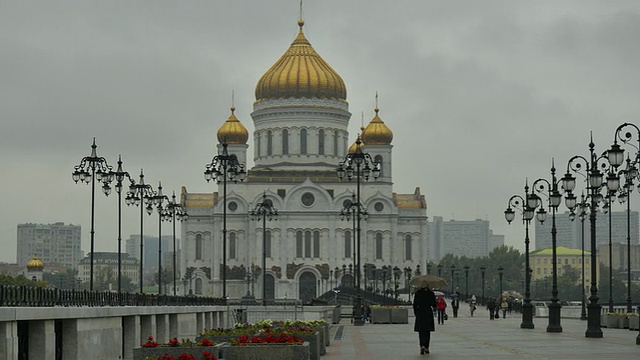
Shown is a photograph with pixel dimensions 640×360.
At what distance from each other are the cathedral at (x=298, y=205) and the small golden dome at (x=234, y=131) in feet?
0.30

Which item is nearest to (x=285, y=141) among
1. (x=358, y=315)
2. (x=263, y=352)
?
(x=358, y=315)

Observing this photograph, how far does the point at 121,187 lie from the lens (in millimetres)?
45281

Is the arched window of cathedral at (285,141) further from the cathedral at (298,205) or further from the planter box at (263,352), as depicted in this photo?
the planter box at (263,352)

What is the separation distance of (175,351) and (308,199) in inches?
4271

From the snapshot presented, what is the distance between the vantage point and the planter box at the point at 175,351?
20.9 meters

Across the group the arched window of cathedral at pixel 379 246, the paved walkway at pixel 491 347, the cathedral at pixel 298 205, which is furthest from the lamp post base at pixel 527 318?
the arched window of cathedral at pixel 379 246

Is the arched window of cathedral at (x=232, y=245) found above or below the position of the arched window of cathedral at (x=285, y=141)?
below

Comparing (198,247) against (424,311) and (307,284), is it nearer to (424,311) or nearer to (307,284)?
(307,284)

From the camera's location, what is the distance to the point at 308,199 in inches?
5094

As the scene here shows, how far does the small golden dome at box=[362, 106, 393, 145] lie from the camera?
5187 inches

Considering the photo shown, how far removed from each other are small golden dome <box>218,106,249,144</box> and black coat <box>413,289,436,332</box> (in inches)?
3995

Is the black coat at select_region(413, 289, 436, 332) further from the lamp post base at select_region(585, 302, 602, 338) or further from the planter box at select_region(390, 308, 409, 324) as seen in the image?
the planter box at select_region(390, 308, 409, 324)

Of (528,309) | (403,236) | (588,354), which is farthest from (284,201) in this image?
(588,354)

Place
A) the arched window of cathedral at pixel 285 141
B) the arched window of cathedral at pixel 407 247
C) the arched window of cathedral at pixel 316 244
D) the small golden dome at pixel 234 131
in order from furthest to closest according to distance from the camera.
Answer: the arched window of cathedral at pixel 285 141 → the arched window of cathedral at pixel 407 247 → the small golden dome at pixel 234 131 → the arched window of cathedral at pixel 316 244
